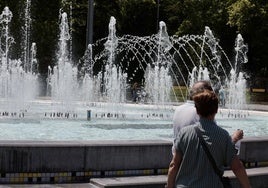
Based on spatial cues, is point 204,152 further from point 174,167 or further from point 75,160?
point 75,160

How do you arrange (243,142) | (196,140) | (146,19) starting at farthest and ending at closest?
1. (146,19)
2. (243,142)
3. (196,140)

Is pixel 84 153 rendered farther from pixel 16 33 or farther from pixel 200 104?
pixel 16 33

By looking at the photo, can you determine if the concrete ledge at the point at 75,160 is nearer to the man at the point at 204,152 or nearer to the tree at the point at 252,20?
the man at the point at 204,152

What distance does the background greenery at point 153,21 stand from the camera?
4853cm

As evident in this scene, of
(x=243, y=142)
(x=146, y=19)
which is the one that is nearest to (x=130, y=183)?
(x=243, y=142)

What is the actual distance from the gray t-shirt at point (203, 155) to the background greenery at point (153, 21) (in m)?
44.4

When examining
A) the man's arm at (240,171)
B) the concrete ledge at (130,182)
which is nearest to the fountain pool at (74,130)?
the concrete ledge at (130,182)

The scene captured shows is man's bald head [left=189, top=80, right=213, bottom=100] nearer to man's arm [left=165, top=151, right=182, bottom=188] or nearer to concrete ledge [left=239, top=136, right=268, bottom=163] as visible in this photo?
man's arm [left=165, top=151, right=182, bottom=188]

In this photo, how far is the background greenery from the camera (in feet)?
159

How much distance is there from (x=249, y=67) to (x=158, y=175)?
49.1m

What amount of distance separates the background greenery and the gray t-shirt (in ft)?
146

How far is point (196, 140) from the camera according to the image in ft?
14.2

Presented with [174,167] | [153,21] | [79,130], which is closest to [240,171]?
[174,167]

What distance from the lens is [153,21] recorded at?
207 feet
